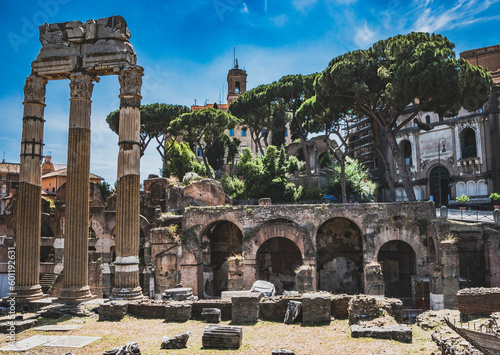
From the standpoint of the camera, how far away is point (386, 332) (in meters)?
7.05

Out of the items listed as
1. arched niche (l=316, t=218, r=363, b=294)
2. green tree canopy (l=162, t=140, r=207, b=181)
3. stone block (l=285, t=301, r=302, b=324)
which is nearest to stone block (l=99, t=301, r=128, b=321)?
stone block (l=285, t=301, r=302, b=324)

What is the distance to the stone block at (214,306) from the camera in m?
9.02

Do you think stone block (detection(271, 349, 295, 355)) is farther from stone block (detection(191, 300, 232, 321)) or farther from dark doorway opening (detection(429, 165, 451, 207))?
dark doorway opening (detection(429, 165, 451, 207))

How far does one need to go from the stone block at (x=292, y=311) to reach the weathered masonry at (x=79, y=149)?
3544 millimetres

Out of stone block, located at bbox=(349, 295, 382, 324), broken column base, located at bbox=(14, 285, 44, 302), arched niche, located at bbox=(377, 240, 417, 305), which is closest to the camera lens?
stone block, located at bbox=(349, 295, 382, 324)

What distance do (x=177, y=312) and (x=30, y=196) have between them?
4.62m

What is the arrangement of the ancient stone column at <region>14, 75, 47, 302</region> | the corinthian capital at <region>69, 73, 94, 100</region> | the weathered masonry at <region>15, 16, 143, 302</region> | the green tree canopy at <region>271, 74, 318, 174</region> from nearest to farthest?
the weathered masonry at <region>15, 16, 143, 302</region>
the ancient stone column at <region>14, 75, 47, 302</region>
the corinthian capital at <region>69, 73, 94, 100</region>
the green tree canopy at <region>271, 74, 318, 174</region>

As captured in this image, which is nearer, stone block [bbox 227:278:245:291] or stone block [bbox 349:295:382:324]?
stone block [bbox 349:295:382:324]

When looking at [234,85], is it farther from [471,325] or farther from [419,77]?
[471,325]

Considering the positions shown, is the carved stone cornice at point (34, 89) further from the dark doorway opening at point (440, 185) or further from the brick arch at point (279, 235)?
the dark doorway opening at point (440, 185)

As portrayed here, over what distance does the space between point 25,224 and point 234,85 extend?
43.8 m

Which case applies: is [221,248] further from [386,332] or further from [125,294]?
[386,332]

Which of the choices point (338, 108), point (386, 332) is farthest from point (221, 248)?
point (386, 332)

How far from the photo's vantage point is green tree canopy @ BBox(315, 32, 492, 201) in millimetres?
18250
